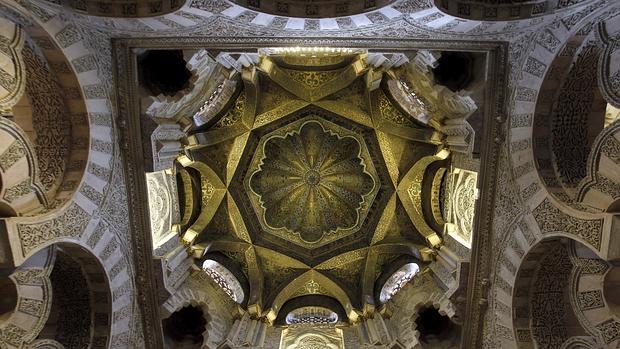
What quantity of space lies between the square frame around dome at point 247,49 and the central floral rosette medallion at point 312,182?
449cm

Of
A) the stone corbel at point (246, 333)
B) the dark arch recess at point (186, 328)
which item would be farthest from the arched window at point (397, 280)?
the dark arch recess at point (186, 328)

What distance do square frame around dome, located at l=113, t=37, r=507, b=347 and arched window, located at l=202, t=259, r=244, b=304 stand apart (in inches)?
92.7

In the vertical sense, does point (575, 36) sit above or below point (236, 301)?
above

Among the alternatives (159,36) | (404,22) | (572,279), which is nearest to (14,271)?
(159,36)

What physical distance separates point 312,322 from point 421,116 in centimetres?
512

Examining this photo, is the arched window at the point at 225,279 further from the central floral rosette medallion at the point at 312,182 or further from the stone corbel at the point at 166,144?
the stone corbel at the point at 166,144

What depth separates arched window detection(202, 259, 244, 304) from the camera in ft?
35.3

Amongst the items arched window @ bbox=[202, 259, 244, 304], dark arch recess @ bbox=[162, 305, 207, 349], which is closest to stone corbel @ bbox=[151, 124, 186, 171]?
arched window @ bbox=[202, 259, 244, 304]

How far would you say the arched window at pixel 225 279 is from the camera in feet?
35.3

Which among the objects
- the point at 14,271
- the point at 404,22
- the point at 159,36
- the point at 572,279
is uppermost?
the point at 404,22

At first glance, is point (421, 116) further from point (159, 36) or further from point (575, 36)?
point (159, 36)

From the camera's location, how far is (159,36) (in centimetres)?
686

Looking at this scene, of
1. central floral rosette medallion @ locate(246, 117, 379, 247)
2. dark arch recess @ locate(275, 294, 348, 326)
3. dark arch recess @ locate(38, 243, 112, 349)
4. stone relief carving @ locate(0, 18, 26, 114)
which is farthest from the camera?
central floral rosette medallion @ locate(246, 117, 379, 247)

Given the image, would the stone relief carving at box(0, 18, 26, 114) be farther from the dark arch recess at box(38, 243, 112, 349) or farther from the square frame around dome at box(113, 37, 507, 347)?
the dark arch recess at box(38, 243, 112, 349)
